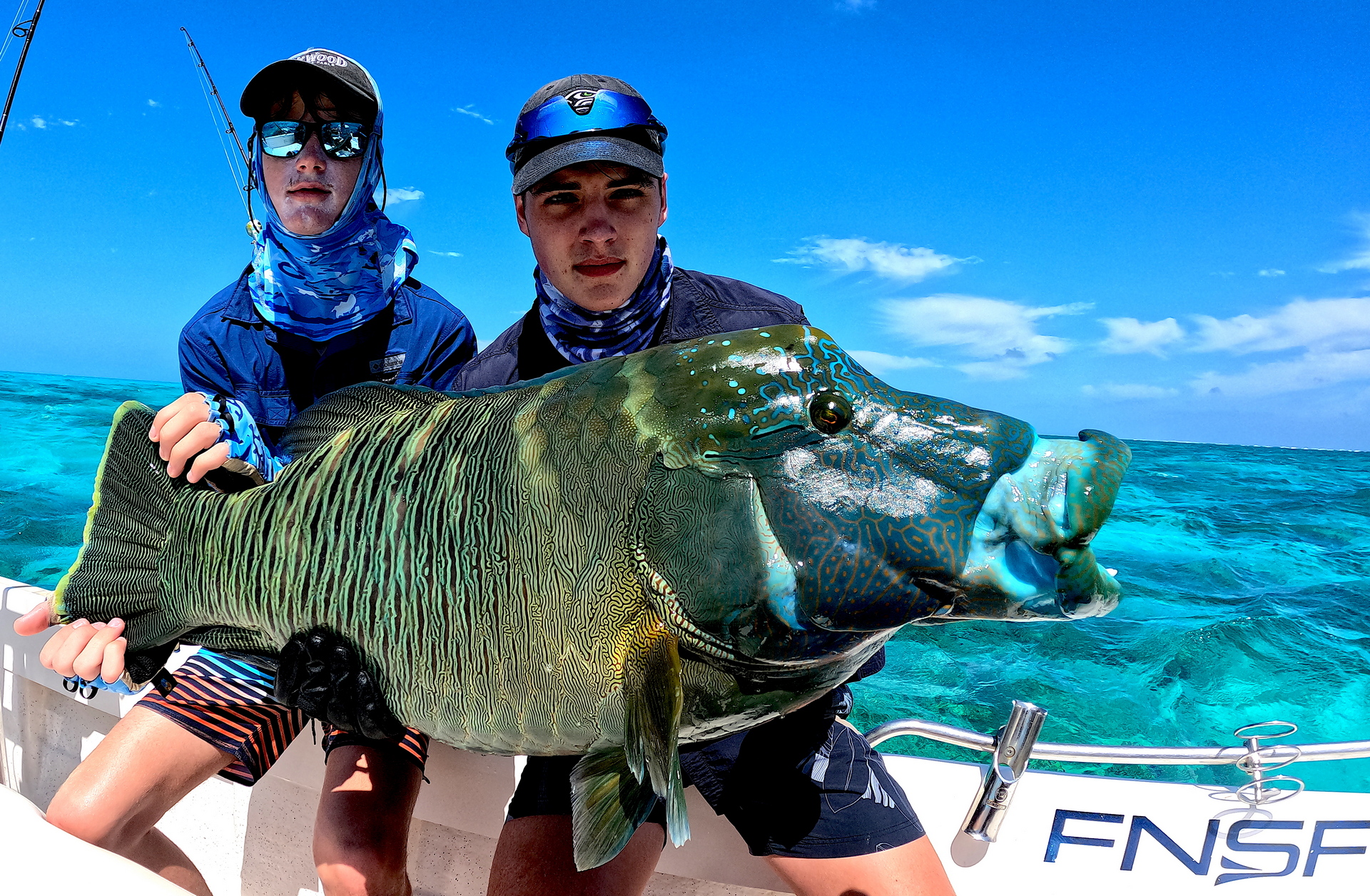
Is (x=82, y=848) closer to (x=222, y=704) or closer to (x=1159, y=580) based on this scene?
(x=222, y=704)

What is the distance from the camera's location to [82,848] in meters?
1.55

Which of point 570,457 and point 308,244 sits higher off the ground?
point 308,244

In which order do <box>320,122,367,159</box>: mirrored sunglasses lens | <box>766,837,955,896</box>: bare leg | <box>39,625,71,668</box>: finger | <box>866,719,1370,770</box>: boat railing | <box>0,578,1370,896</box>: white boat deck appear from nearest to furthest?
<box>39,625,71,668</box>: finger
<box>766,837,955,896</box>: bare leg
<box>866,719,1370,770</box>: boat railing
<box>0,578,1370,896</box>: white boat deck
<box>320,122,367,159</box>: mirrored sunglasses lens

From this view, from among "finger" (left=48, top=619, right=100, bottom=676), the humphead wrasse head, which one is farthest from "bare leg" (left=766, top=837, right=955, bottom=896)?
"finger" (left=48, top=619, right=100, bottom=676)

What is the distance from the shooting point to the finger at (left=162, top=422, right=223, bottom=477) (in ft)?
5.41

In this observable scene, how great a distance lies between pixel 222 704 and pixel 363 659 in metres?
1.40

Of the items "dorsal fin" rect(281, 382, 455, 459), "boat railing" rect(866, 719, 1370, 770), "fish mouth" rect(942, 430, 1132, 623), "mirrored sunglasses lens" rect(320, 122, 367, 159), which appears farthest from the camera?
"mirrored sunglasses lens" rect(320, 122, 367, 159)

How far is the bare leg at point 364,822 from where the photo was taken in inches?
90.6

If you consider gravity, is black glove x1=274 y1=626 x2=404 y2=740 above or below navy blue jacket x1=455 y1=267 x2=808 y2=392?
below

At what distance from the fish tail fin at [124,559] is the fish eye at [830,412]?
4.75 feet

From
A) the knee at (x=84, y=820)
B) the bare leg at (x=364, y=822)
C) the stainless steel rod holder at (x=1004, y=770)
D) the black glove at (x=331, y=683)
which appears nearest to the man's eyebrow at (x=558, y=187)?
the black glove at (x=331, y=683)

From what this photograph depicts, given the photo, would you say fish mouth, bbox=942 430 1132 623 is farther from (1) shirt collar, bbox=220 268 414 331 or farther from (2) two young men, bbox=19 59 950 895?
(1) shirt collar, bbox=220 268 414 331

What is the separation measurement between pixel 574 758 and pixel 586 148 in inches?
68.4

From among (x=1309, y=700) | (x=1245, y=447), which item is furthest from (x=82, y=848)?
(x=1245, y=447)
